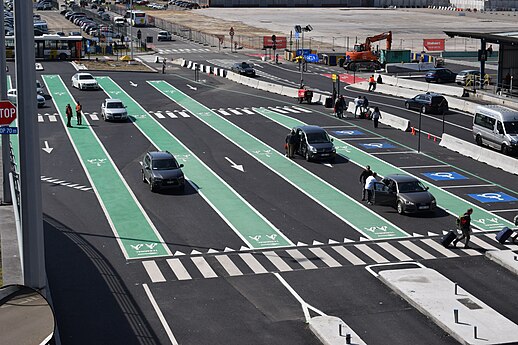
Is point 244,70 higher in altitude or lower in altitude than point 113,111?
higher

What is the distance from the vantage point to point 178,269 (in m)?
31.8

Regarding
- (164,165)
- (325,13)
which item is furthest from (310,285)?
(325,13)

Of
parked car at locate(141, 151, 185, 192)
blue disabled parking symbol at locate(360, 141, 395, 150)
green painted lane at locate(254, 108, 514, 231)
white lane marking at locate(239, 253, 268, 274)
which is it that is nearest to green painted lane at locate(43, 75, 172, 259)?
parked car at locate(141, 151, 185, 192)

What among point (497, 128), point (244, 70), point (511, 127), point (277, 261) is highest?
point (244, 70)

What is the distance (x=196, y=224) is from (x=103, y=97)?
36.2m

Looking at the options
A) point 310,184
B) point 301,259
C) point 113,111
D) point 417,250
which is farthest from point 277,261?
point 113,111

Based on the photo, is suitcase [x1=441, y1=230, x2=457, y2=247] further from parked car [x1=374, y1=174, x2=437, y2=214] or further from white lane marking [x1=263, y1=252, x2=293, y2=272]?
white lane marking [x1=263, y1=252, x2=293, y2=272]

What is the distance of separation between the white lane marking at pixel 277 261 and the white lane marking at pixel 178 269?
314cm

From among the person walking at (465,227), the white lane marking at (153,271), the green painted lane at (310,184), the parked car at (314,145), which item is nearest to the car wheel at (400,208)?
the green painted lane at (310,184)

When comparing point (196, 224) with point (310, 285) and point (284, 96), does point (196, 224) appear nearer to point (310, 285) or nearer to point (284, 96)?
point (310, 285)

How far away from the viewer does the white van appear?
4972 centimetres

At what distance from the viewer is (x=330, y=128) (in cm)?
5794

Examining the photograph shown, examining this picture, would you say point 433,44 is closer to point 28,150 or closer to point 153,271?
point 153,271

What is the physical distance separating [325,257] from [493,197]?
12.1 metres
